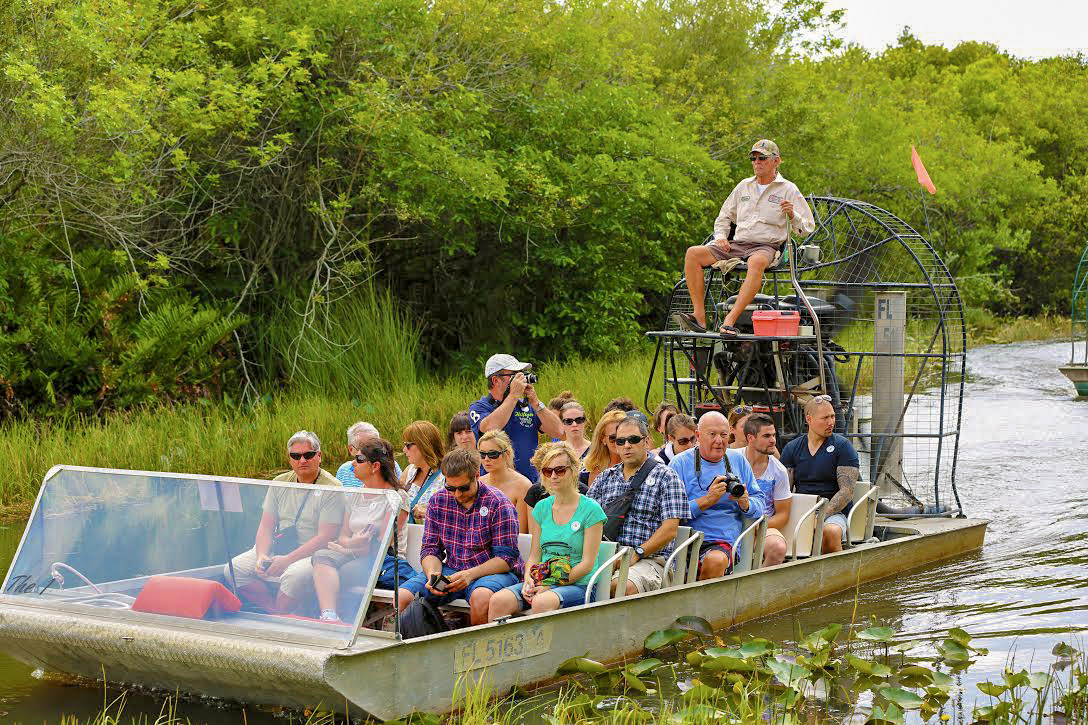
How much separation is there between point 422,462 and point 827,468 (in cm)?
322

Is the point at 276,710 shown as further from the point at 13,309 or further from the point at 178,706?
the point at 13,309

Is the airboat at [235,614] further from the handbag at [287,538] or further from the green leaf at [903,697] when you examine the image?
the green leaf at [903,697]

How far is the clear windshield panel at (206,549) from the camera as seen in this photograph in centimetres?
651

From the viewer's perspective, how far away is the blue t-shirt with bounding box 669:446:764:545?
8.70 m

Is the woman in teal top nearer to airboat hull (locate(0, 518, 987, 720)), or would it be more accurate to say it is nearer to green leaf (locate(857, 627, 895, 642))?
airboat hull (locate(0, 518, 987, 720))

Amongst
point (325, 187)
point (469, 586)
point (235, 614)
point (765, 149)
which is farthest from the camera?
point (325, 187)

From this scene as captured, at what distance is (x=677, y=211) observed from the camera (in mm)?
22891

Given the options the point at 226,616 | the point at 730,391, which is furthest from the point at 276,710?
the point at 730,391

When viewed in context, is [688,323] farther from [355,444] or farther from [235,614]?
[235,614]

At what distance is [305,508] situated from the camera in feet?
22.1

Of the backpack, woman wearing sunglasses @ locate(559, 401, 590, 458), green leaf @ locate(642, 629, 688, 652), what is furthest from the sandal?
the backpack

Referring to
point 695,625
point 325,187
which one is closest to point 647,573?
point 695,625

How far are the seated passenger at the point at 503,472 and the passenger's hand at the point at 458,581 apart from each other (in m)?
0.59

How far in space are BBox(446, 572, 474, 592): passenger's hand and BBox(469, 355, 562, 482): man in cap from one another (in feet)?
8.01
